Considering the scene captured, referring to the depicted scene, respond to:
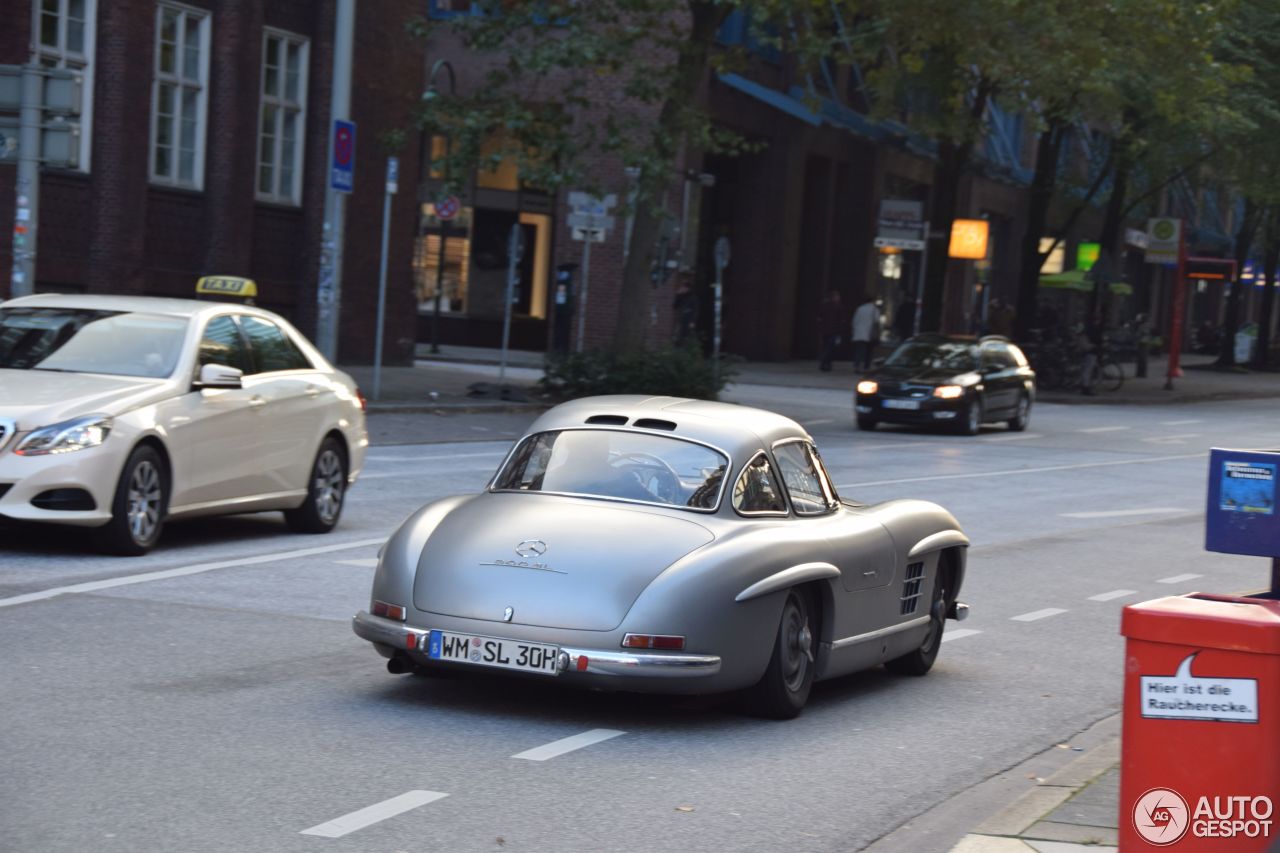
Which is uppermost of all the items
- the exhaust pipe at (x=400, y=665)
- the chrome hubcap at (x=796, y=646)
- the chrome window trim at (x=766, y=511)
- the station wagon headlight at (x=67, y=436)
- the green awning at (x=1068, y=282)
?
the green awning at (x=1068, y=282)

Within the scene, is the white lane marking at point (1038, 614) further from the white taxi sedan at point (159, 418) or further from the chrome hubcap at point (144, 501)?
the chrome hubcap at point (144, 501)

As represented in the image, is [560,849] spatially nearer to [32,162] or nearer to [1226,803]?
[1226,803]

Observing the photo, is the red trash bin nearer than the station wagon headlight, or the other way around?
the red trash bin

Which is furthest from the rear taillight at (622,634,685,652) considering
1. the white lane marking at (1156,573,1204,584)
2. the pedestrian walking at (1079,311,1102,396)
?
the pedestrian walking at (1079,311,1102,396)

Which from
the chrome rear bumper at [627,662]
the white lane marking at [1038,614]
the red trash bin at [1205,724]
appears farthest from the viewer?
the white lane marking at [1038,614]

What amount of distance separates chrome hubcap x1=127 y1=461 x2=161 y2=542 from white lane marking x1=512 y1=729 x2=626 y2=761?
186 inches

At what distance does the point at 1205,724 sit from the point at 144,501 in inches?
302

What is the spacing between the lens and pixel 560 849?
5645 millimetres

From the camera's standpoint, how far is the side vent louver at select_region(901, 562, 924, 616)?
29.6 feet

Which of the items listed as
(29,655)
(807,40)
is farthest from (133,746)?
(807,40)

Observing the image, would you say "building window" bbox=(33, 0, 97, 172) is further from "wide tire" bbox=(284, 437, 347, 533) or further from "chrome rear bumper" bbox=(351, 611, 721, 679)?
"chrome rear bumper" bbox=(351, 611, 721, 679)

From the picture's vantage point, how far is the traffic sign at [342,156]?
24.3m

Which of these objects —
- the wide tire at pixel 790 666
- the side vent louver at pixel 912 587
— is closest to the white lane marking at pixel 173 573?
the wide tire at pixel 790 666

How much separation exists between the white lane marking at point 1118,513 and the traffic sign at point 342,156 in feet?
33.8
